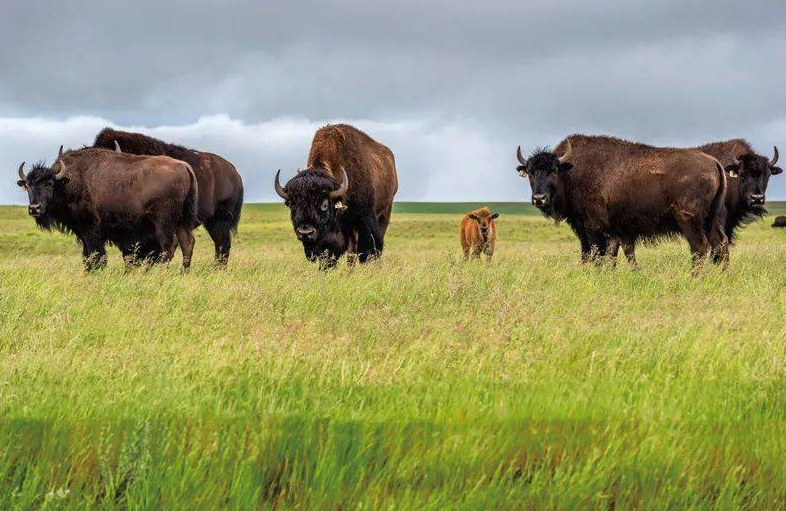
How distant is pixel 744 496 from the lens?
348cm

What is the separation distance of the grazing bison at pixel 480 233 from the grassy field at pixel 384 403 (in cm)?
984

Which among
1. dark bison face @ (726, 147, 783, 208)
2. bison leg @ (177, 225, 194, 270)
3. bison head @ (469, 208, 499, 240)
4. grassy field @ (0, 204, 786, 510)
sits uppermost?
dark bison face @ (726, 147, 783, 208)

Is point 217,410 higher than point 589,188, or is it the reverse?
point 589,188

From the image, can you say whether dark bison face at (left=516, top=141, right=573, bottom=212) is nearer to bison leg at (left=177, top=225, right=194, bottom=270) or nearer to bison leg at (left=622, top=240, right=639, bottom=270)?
bison leg at (left=622, top=240, right=639, bottom=270)

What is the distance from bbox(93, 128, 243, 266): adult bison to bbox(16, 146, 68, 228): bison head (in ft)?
6.37

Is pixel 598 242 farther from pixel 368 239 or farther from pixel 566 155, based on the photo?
pixel 368 239

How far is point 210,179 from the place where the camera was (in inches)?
626

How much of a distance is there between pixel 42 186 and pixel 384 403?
10.1 meters

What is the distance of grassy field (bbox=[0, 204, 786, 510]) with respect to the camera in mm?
3271

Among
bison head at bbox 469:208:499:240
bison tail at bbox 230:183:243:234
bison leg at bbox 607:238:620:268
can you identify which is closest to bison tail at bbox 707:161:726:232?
bison leg at bbox 607:238:620:268

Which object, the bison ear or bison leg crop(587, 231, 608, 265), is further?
the bison ear

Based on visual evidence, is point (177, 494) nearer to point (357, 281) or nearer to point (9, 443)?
point (9, 443)

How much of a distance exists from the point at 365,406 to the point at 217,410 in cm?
80

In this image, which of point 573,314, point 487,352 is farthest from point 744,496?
point 573,314
